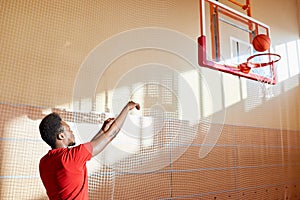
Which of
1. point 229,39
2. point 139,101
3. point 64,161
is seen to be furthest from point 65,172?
point 229,39

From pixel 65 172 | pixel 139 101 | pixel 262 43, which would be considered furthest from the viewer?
pixel 262 43

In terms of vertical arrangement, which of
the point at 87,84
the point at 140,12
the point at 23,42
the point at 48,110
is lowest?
the point at 48,110

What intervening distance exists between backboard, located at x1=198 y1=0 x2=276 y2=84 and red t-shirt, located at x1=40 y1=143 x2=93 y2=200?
156cm

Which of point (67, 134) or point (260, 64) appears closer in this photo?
point (67, 134)

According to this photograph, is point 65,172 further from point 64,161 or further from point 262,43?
point 262,43

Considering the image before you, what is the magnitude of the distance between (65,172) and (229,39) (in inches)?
105

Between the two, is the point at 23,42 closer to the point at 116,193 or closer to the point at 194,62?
the point at 116,193

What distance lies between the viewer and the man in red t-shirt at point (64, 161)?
1.28m

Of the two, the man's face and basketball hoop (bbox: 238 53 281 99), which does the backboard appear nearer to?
basketball hoop (bbox: 238 53 281 99)

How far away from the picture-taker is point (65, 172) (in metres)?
1.27

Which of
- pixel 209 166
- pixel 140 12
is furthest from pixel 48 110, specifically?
pixel 209 166

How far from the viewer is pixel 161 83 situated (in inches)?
90.7

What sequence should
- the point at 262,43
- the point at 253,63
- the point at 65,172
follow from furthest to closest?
the point at 253,63 → the point at 262,43 → the point at 65,172

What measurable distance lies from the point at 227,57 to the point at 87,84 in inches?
71.9
